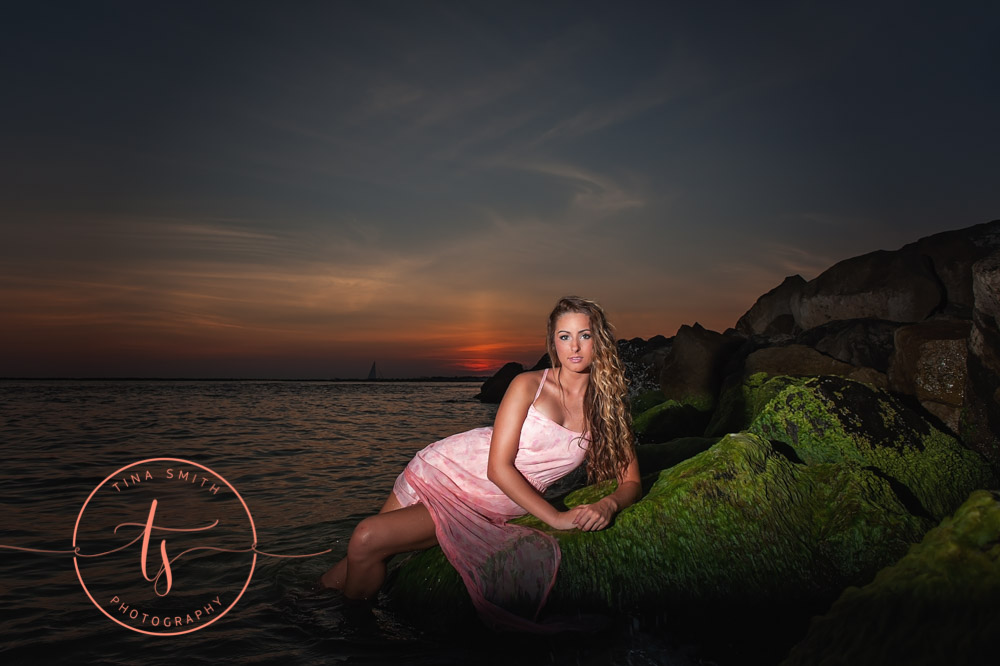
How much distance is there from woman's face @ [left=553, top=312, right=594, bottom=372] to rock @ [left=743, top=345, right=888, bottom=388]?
8391 millimetres

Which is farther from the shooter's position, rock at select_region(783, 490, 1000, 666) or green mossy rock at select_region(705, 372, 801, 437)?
green mossy rock at select_region(705, 372, 801, 437)

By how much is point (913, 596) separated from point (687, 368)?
14688 mm

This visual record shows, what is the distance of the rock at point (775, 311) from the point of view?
3194cm

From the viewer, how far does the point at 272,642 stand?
15.4ft

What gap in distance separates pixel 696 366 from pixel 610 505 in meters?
12.8

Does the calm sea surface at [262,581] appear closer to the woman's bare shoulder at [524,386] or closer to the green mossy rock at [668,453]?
the woman's bare shoulder at [524,386]

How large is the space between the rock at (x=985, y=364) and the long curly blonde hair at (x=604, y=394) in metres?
5.03

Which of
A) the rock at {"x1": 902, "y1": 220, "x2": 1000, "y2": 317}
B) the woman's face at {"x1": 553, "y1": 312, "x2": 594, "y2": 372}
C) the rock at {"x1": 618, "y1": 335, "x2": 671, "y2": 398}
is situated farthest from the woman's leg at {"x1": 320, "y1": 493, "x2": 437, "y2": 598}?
the rock at {"x1": 902, "y1": 220, "x2": 1000, "y2": 317}

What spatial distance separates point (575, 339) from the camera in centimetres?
462

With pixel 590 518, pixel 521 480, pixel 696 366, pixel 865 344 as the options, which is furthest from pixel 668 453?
pixel 865 344

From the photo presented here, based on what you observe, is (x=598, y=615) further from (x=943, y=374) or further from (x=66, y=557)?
(x=943, y=374)

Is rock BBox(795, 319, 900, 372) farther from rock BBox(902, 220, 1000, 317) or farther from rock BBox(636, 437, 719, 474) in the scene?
rock BBox(902, 220, 1000, 317)

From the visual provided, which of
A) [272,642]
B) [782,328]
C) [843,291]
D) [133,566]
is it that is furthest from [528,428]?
[782,328]

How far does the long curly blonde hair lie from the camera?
4.66 m
